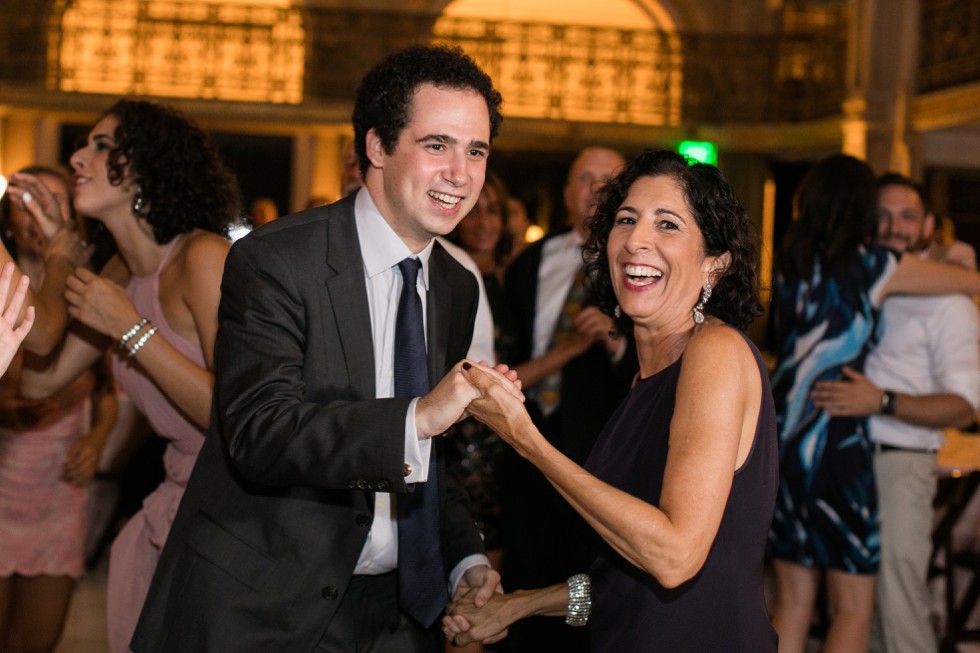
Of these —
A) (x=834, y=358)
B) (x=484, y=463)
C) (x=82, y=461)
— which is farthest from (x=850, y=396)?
(x=82, y=461)

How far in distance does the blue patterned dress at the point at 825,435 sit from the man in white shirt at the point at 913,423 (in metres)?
0.18

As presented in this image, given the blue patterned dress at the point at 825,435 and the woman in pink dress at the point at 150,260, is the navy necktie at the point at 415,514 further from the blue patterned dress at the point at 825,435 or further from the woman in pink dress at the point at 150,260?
the blue patterned dress at the point at 825,435

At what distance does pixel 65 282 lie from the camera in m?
3.00

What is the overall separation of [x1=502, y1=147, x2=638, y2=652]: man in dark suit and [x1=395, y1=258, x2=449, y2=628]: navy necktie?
166cm

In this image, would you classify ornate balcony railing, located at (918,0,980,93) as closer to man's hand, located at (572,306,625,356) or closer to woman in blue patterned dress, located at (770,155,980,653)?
woman in blue patterned dress, located at (770,155,980,653)

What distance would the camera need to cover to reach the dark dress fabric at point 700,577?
198 cm

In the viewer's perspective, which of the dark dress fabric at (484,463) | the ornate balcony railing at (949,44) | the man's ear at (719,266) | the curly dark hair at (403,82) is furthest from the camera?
the ornate balcony railing at (949,44)

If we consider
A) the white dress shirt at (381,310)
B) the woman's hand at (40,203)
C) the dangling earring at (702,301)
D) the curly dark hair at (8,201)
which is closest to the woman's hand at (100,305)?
the woman's hand at (40,203)

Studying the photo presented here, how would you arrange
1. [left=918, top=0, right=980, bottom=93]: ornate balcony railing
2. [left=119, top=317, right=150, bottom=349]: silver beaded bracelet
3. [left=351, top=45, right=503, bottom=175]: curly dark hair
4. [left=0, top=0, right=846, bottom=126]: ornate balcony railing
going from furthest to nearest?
[left=0, top=0, right=846, bottom=126]: ornate balcony railing → [left=918, top=0, right=980, bottom=93]: ornate balcony railing → [left=119, top=317, right=150, bottom=349]: silver beaded bracelet → [left=351, top=45, right=503, bottom=175]: curly dark hair

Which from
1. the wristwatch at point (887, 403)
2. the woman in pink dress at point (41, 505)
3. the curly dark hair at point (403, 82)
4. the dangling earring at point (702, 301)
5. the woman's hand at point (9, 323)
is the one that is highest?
the curly dark hair at point (403, 82)

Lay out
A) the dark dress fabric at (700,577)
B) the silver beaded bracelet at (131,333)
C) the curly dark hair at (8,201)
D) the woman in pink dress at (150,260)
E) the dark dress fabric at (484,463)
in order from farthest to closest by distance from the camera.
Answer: the dark dress fabric at (484,463) < the curly dark hair at (8,201) < the woman in pink dress at (150,260) < the silver beaded bracelet at (131,333) < the dark dress fabric at (700,577)

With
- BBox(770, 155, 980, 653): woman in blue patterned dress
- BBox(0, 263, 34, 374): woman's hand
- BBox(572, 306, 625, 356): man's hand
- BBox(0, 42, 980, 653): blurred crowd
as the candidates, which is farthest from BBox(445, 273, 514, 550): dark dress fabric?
BBox(0, 263, 34, 374): woman's hand

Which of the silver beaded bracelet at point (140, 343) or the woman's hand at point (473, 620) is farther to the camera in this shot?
the silver beaded bracelet at point (140, 343)

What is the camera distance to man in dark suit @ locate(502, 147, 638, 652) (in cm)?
396
